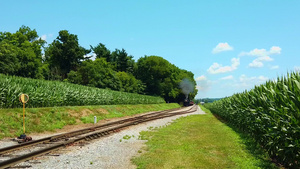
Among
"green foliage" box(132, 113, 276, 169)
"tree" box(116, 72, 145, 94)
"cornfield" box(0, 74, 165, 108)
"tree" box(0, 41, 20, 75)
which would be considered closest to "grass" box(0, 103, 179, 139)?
"cornfield" box(0, 74, 165, 108)

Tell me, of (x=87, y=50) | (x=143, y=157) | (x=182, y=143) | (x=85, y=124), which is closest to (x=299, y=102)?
(x=143, y=157)

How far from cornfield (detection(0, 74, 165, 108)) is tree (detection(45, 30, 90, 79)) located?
36.6 meters

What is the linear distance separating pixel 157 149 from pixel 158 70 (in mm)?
76939

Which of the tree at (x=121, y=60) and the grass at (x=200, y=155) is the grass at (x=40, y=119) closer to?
the grass at (x=200, y=155)

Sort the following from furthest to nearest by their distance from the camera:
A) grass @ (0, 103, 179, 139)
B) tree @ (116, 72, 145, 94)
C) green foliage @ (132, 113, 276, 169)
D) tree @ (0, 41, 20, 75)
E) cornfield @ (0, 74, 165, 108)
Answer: tree @ (116, 72, 145, 94) < tree @ (0, 41, 20, 75) < cornfield @ (0, 74, 165, 108) < grass @ (0, 103, 179, 139) < green foliage @ (132, 113, 276, 169)

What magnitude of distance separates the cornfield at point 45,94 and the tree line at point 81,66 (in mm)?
20032

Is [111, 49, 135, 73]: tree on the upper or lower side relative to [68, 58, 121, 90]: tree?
upper

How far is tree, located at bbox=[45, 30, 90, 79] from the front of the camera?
70625mm

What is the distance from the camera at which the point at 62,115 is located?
67.6ft

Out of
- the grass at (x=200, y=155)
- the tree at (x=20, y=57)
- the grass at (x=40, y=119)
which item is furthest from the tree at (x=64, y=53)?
the grass at (x=200, y=155)

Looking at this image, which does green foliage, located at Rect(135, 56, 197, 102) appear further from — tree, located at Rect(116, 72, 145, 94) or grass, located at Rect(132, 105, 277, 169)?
grass, located at Rect(132, 105, 277, 169)

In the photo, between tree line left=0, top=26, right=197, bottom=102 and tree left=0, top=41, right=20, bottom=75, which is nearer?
tree left=0, top=41, right=20, bottom=75

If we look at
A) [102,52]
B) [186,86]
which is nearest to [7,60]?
[102,52]

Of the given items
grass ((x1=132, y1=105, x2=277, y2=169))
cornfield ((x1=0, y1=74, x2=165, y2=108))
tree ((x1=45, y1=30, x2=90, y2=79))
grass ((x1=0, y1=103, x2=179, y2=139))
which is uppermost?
tree ((x1=45, y1=30, x2=90, y2=79))
